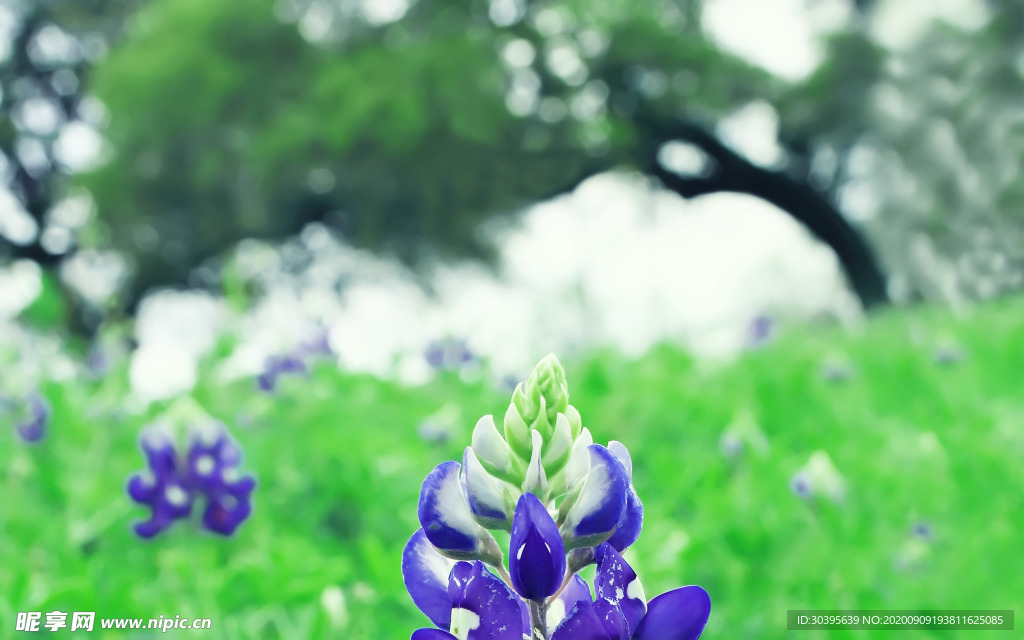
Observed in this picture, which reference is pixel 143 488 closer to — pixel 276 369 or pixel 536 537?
pixel 276 369

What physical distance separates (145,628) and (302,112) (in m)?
10.8

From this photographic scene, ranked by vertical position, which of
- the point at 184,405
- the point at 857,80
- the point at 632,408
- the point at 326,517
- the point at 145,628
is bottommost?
the point at 145,628

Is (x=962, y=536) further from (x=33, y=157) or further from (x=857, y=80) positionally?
(x=33, y=157)

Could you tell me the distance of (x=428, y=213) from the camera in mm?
12258

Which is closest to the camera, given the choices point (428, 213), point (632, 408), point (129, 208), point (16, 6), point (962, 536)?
point (962, 536)

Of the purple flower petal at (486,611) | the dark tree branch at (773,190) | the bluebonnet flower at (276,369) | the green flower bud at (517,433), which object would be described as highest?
the dark tree branch at (773,190)

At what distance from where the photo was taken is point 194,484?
6.53 ft

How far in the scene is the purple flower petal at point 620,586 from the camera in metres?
0.89

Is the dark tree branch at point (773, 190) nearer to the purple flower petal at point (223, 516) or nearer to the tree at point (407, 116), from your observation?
the tree at point (407, 116)

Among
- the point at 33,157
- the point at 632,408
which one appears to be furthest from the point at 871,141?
the point at 33,157

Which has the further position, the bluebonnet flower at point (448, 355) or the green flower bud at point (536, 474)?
the bluebonnet flower at point (448, 355)

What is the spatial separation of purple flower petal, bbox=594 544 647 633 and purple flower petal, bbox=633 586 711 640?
0.01 meters

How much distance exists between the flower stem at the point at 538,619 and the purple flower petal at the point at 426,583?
90 millimetres

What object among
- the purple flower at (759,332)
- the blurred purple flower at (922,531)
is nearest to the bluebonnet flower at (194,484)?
the blurred purple flower at (922,531)
